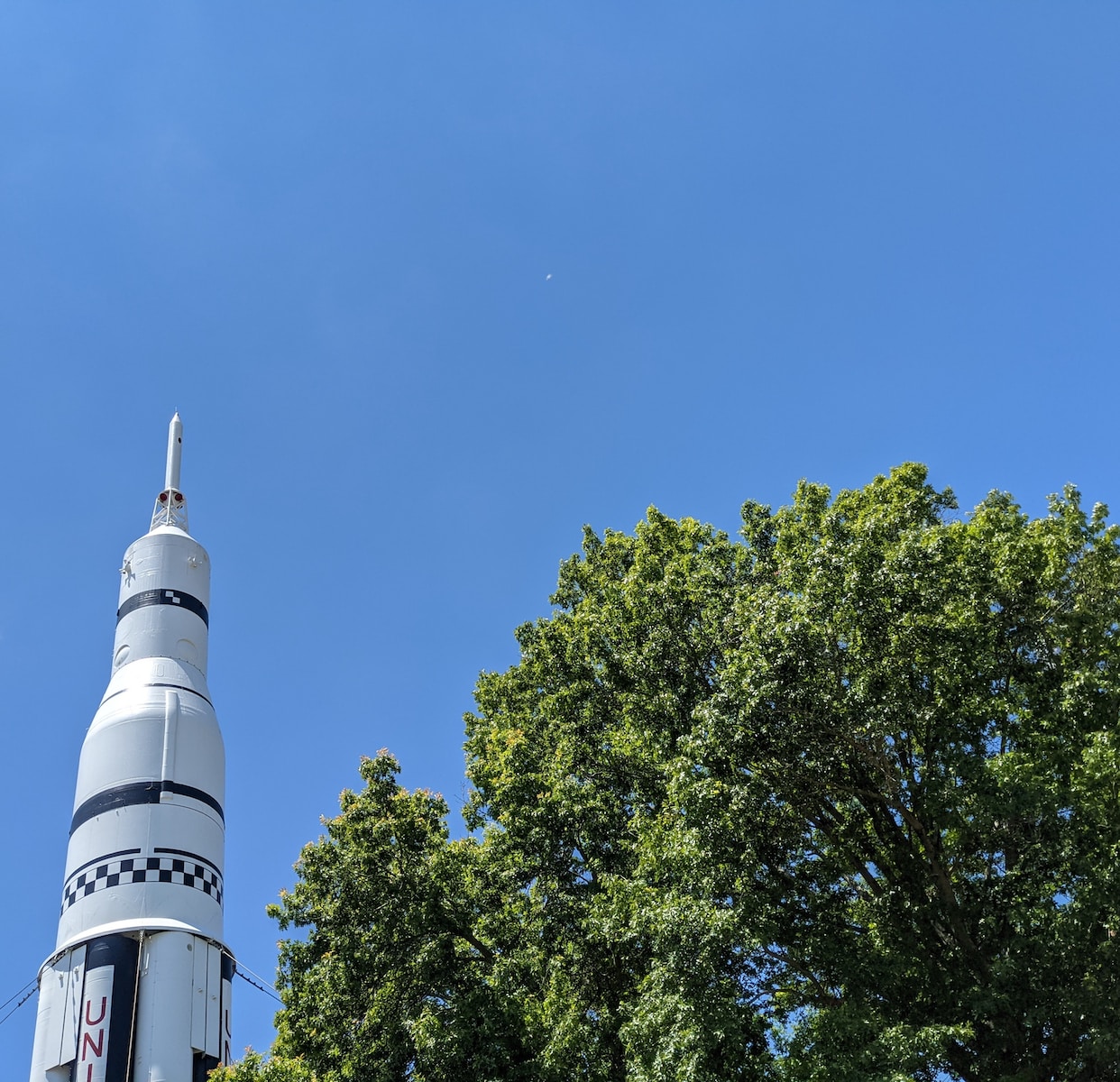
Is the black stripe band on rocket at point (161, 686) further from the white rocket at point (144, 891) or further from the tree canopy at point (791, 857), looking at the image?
the tree canopy at point (791, 857)

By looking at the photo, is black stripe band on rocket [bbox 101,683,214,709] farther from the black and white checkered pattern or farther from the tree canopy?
the tree canopy

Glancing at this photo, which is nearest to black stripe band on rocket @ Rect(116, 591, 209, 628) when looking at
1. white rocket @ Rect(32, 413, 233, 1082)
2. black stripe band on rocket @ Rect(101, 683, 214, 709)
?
white rocket @ Rect(32, 413, 233, 1082)

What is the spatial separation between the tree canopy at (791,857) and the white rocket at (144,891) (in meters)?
4.44

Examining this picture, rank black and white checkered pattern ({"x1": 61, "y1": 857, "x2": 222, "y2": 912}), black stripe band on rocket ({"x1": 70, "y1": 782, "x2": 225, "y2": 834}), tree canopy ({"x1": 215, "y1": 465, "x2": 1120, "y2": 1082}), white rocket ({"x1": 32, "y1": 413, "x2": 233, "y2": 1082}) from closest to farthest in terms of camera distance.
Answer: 1. tree canopy ({"x1": 215, "y1": 465, "x2": 1120, "y2": 1082})
2. white rocket ({"x1": 32, "y1": 413, "x2": 233, "y2": 1082})
3. black and white checkered pattern ({"x1": 61, "y1": 857, "x2": 222, "y2": 912})
4. black stripe band on rocket ({"x1": 70, "y1": 782, "x2": 225, "y2": 834})

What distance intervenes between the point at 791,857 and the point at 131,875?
14043 millimetres

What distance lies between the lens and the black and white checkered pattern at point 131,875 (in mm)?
23062

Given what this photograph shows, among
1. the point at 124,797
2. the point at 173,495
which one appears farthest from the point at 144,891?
the point at 173,495

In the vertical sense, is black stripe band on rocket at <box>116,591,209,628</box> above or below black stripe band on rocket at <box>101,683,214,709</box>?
above

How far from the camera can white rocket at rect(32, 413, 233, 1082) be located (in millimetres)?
21625

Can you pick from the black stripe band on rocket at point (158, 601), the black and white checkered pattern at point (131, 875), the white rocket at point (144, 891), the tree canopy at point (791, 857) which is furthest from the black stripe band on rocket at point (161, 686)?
the tree canopy at point (791, 857)

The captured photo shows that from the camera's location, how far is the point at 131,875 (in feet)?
75.7

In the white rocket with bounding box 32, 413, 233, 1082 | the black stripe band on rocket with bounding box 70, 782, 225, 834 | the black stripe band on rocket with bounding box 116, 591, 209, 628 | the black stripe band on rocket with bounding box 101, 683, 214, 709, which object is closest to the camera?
the white rocket with bounding box 32, 413, 233, 1082

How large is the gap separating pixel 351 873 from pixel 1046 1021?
35.7 ft

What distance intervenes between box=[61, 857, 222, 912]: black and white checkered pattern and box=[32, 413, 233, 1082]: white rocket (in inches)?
1.0
